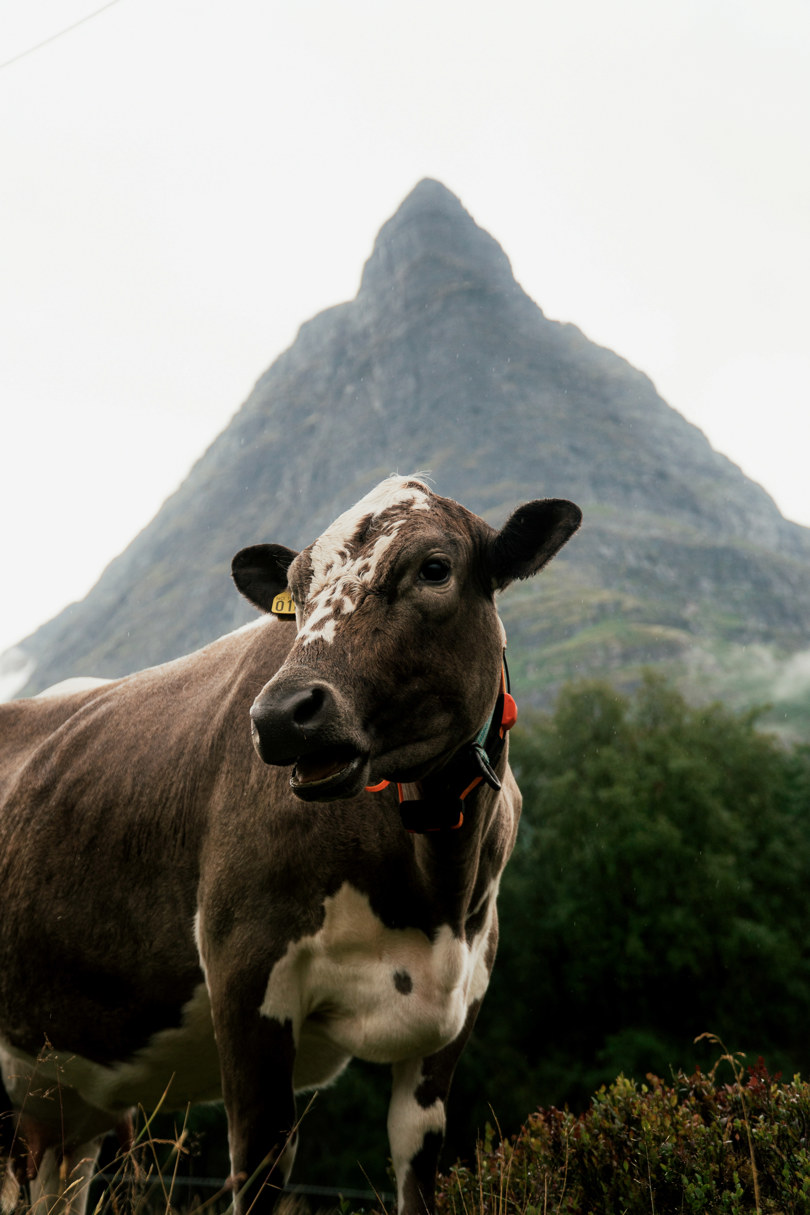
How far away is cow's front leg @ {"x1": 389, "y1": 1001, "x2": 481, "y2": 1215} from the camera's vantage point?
4.72 m

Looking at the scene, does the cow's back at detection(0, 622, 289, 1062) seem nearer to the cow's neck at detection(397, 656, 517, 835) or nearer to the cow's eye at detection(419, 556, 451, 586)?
the cow's neck at detection(397, 656, 517, 835)

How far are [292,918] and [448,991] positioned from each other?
2.50ft

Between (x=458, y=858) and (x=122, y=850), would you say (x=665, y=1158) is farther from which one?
(x=122, y=850)

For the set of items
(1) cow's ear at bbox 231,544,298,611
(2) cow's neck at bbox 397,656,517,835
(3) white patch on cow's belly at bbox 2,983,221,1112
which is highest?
(1) cow's ear at bbox 231,544,298,611

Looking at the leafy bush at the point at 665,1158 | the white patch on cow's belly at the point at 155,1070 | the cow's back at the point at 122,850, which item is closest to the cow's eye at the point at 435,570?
the cow's back at the point at 122,850

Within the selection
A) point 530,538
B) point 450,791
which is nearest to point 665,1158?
point 450,791

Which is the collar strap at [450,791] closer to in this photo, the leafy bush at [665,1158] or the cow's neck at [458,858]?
the cow's neck at [458,858]

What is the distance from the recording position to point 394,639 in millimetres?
3465

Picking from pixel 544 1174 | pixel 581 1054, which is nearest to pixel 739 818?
pixel 581 1054

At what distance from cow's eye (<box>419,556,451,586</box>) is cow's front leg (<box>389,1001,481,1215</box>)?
8.50 feet

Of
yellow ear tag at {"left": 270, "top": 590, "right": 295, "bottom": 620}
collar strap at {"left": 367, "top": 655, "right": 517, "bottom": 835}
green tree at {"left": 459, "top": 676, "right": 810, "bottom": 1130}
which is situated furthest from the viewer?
green tree at {"left": 459, "top": 676, "right": 810, "bottom": 1130}

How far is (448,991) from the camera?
4.17 m

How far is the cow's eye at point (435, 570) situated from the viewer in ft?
11.9

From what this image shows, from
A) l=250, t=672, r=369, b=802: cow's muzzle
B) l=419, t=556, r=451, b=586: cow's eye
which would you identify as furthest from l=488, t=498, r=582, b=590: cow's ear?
l=250, t=672, r=369, b=802: cow's muzzle
